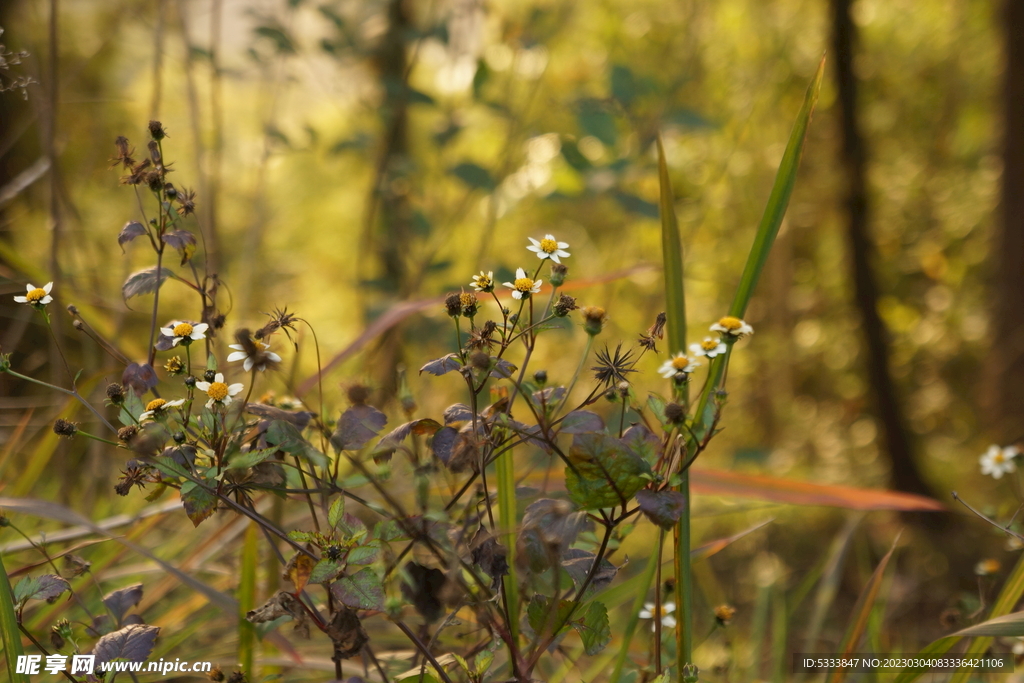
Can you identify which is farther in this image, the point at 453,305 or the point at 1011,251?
the point at 1011,251

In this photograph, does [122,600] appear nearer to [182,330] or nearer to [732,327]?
[182,330]

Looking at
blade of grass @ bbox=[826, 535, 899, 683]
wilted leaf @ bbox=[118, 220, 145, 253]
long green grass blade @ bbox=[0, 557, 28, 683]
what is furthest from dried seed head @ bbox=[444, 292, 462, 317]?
blade of grass @ bbox=[826, 535, 899, 683]

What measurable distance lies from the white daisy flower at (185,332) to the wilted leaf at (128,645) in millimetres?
196

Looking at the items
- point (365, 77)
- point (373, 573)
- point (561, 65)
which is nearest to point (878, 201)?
point (561, 65)

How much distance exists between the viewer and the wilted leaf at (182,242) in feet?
1.69

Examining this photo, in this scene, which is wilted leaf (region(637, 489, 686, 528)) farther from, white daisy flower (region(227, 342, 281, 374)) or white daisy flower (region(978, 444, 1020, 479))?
white daisy flower (region(978, 444, 1020, 479))

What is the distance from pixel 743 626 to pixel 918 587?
0.51m

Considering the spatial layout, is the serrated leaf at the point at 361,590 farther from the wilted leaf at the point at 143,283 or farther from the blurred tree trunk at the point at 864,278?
the blurred tree trunk at the point at 864,278

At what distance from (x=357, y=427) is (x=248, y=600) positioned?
0.27 meters

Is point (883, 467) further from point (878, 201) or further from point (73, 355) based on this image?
point (73, 355)

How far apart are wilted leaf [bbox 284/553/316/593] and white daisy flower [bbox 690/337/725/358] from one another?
0.94 ft

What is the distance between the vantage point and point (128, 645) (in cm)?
47

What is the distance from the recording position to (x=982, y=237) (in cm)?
252

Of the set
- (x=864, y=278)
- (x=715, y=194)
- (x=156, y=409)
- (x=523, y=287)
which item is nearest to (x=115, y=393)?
(x=156, y=409)
